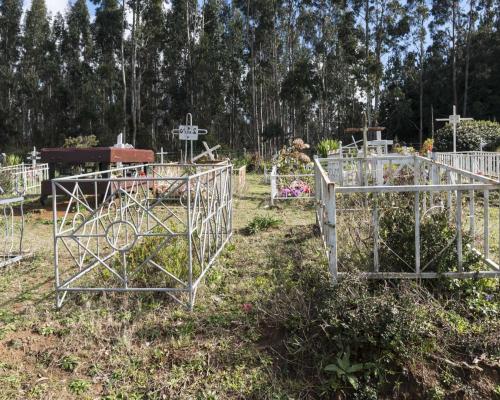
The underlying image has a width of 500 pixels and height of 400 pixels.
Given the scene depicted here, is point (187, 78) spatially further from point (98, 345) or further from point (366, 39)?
point (98, 345)

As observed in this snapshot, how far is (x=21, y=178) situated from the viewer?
1480 centimetres

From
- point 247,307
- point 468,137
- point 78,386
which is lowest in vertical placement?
point 78,386

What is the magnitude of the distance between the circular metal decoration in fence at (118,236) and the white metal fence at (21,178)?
6.58 metres

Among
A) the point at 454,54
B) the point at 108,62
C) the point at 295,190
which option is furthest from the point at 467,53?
the point at 295,190

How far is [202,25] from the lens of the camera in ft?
126

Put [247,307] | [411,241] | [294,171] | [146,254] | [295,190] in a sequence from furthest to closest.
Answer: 1. [294,171]
2. [295,190]
3. [146,254]
4. [247,307]
5. [411,241]

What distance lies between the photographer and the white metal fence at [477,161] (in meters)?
11.6

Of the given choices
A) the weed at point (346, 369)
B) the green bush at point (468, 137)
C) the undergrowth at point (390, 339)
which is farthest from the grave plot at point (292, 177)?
the weed at point (346, 369)

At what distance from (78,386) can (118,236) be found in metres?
3.60

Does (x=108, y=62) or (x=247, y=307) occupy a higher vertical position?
(x=108, y=62)

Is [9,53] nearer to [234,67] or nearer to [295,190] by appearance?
[234,67]

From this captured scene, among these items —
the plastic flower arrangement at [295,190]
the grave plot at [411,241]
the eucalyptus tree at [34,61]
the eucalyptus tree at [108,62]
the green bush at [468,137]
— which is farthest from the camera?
the eucalyptus tree at [34,61]

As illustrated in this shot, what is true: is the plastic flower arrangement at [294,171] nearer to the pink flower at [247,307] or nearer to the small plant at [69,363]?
the pink flower at [247,307]

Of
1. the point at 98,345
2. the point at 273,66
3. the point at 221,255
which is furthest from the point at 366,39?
the point at 98,345
